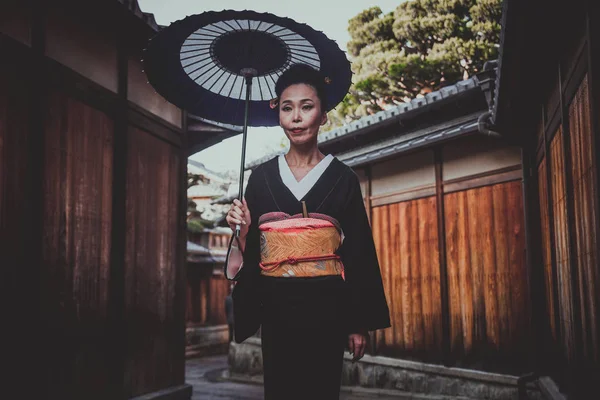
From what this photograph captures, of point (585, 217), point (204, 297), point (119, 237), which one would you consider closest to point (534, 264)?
point (585, 217)

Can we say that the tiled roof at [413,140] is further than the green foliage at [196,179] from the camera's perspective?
No

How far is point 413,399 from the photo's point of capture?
9.70 metres

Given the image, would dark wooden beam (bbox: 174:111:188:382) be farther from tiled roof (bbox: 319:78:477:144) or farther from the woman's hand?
the woman's hand

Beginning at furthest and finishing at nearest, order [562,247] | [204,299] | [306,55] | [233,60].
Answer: [204,299] → [562,247] → [233,60] → [306,55]

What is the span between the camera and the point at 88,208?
263 inches

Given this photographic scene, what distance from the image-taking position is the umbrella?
3.46 meters

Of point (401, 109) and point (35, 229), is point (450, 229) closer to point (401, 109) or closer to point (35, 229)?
point (401, 109)

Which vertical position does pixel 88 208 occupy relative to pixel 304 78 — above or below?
below

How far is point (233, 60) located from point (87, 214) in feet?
12.0

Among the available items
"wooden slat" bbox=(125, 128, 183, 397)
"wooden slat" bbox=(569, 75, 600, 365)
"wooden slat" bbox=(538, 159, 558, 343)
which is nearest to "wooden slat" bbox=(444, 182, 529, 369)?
"wooden slat" bbox=(538, 159, 558, 343)

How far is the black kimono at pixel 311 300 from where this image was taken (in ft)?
10.1

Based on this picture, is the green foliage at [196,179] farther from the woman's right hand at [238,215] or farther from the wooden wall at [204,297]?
the woman's right hand at [238,215]

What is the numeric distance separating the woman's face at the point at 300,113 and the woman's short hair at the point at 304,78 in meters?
0.03

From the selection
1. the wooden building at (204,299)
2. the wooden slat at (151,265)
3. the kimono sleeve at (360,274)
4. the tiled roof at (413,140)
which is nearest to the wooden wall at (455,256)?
the tiled roof at (413,140)
